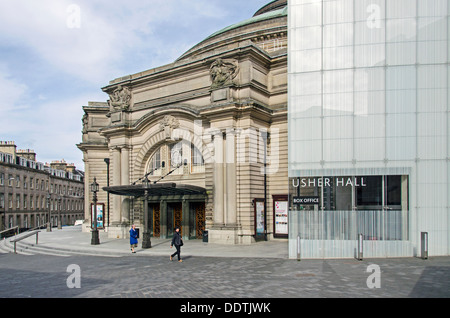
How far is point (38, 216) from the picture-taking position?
244 feet

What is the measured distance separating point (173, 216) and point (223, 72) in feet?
37.2

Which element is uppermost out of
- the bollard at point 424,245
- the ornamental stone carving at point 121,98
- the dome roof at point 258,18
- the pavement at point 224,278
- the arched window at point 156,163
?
the dome roof at point 258,18

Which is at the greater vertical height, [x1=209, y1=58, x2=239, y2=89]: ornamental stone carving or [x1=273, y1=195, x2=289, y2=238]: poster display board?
[x1=209, y1=58, x2=239, y2=89]: ornamental stone carving

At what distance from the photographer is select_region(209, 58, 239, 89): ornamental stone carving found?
1091 inches

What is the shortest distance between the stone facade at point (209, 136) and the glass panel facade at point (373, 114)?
7.02 metres

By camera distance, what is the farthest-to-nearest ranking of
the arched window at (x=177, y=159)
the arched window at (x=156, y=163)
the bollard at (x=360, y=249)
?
the arched window at (x=156, y=163), the arched window at (x=177, y=159), the bollard at (x=360, y=249)

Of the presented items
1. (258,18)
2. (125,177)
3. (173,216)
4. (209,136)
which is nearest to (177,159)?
(209,136)

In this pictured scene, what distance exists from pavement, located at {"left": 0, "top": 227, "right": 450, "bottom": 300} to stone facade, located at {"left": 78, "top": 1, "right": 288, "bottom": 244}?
622cm

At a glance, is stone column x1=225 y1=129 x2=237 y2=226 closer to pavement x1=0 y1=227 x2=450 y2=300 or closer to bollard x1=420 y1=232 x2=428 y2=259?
pavement x1=0 y1=227 x2=450 y2=300

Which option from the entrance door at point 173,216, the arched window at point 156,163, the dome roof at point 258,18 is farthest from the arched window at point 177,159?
the dome roof at point 258,18

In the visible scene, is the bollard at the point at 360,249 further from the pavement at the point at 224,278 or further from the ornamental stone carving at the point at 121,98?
the ornamental stone carving at the point at 121,98

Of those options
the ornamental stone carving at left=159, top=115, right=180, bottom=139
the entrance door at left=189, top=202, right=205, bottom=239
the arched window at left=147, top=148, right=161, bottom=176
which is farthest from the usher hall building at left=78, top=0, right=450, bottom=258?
the arched window at left=147, top=148, right=161, bottom=176

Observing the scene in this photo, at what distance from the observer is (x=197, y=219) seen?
30.3 metres

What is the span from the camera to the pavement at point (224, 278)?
38.0 feet
